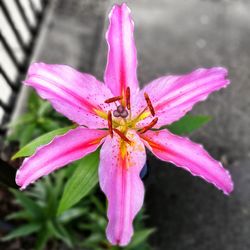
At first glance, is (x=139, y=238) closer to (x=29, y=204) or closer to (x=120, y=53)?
(x=29, y=204)

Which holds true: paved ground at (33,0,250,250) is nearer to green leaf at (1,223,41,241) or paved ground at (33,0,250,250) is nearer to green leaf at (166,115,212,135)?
green leaf at (1,223,41,241)

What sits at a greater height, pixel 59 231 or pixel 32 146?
pixel 32 146

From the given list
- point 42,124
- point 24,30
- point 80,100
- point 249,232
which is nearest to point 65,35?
point 24,30

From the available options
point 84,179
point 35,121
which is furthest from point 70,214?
point 84,179

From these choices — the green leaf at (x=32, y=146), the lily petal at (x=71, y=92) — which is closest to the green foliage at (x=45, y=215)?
the green leaf at (x=32, y=146)

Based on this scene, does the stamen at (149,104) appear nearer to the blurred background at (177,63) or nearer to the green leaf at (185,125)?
the green leaf at (185,125)

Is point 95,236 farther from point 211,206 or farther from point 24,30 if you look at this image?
point 24,30
